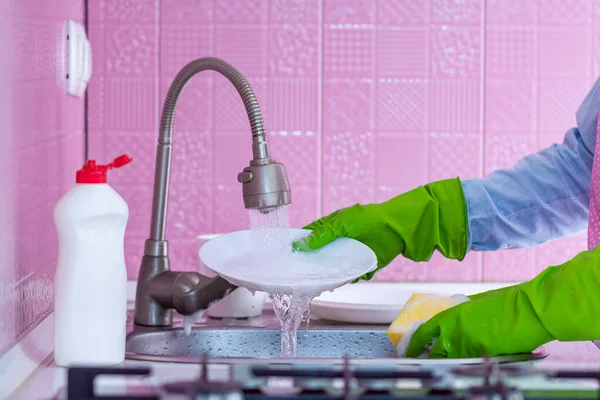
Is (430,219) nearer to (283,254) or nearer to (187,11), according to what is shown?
(283,254)

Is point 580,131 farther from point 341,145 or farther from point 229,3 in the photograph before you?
point 229,3

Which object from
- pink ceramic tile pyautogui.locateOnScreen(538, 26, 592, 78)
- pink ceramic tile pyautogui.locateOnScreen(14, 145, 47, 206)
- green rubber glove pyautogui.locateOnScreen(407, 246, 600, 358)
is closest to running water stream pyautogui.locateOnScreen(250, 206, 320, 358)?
green rubber glove pyautogui.locateOnScreen(407, 246, 600, 358)

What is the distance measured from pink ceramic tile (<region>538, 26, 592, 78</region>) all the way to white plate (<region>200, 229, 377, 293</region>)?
82 cm

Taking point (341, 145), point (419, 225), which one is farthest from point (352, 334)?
point (341, 145)

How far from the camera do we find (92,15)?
2066 millimetres

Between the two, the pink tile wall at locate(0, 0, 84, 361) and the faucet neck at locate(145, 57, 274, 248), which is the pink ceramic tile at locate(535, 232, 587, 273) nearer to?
the faucet neck at locate(145, 57, 274, 248)

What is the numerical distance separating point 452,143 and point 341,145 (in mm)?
253

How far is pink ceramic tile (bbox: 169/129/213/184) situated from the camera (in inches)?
82.5

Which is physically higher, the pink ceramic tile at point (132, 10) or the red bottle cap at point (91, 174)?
the pink ceramic tile at point (132, 10)

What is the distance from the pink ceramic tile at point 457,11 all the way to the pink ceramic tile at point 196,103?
1.60 feet

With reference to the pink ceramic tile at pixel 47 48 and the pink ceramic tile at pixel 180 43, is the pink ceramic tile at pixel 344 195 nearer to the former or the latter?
the pink ceramic tile at pixel 180 43

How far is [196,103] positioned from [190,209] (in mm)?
238

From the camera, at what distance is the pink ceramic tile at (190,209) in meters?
2.10

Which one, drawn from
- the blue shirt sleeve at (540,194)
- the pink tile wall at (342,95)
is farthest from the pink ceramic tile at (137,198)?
the blue shirt sleeve at (540,194)
